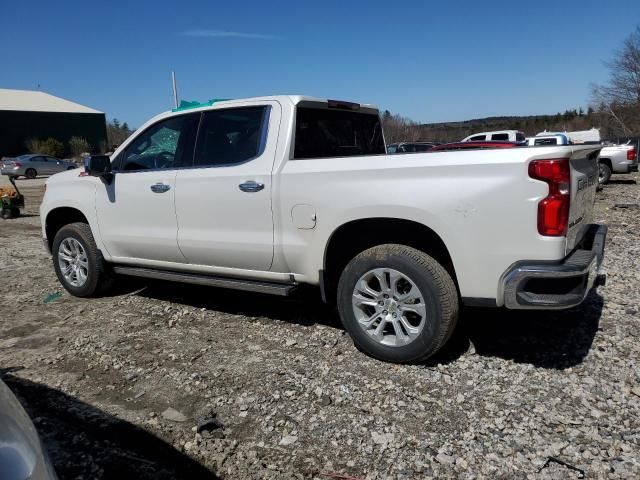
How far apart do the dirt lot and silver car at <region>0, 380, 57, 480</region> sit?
1063 mm

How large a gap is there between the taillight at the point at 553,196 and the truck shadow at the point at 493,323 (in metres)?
1.18

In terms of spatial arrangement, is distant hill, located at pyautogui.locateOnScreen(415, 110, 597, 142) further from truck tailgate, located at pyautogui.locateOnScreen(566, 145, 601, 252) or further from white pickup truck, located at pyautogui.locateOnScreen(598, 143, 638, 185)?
truck tailgate, located at pyautogui.locateOnScreen(566, 145, 601, 252)

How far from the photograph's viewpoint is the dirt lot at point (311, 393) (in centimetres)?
278

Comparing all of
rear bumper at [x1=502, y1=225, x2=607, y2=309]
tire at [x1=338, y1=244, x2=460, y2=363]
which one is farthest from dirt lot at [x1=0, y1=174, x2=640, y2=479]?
rear bumper at [x1=502, y1=225, x2=607, y2=309]

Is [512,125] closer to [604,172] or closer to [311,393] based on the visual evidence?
[604,172]

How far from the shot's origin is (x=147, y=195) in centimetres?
491

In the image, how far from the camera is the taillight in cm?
308

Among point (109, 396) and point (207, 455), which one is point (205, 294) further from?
point (207, 455)

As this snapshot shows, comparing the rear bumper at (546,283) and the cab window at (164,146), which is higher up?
the cab window at (164,146)

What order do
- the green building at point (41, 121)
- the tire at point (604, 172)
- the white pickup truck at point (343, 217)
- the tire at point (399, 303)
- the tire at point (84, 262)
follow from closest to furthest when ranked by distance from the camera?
the white pickup truck at point (343, 217) < the tire at point (399, 303) < the tire at point (84, 262) < the tire at point (604, 172) < the green building at point (41, 121)

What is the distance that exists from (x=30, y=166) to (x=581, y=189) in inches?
1404

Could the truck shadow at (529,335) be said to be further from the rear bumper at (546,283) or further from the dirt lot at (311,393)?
the rear bumper at (546,283)

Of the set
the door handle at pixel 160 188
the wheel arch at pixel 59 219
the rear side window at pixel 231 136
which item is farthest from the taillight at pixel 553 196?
the wheel arch at pixel 59 219

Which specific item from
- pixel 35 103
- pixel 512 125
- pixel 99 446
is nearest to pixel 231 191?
pixel 99 446
